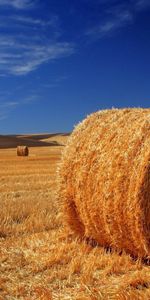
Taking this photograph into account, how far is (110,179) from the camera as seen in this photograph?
22.4 ft

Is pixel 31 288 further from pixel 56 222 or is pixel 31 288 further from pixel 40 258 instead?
pixel 56 222

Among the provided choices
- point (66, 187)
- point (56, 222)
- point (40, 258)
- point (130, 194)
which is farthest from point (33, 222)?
point (130, 194)

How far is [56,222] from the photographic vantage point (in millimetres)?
9234

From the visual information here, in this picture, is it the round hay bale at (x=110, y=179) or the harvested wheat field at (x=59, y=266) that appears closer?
the harvested wheat field at (x=59, y=266)

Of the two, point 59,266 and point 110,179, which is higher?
point 110,179

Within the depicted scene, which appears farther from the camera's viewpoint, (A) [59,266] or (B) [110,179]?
(B) [110,179]

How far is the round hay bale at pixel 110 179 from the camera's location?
638 centimetres

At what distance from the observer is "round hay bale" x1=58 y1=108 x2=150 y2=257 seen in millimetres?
6383

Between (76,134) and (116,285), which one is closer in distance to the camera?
(116,285)

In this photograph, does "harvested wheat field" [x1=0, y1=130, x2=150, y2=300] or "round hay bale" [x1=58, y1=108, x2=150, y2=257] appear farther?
"round hay bale" [x1=58, y1=108, x2=150, y2=257]

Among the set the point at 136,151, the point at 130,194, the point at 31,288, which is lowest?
the point at 31,288

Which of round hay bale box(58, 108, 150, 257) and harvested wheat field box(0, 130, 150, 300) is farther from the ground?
round hay bale box(58, 108, 150, 257)

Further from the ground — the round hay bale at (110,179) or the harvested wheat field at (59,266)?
the round hay bale at (110,179)

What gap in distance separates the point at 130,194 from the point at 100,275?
1.07 m
